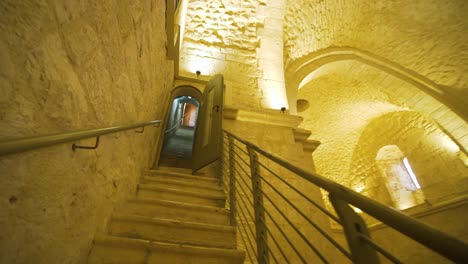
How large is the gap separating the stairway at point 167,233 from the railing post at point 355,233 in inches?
45.0

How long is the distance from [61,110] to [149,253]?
3.79 feet

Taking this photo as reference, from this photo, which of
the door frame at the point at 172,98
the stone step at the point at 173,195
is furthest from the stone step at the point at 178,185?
the door frame at the point at 172,98

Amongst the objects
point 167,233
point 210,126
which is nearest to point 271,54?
point 210,126

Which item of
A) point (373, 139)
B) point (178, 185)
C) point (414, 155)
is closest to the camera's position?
point (178, 185)

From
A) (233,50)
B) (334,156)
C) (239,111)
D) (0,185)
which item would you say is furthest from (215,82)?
(334,156)

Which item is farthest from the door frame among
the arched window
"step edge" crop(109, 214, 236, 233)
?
the arched window

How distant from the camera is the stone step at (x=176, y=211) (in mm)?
2006

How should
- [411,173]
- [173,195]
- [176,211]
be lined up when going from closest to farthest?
[176,211] → [173,195] → [411,173]

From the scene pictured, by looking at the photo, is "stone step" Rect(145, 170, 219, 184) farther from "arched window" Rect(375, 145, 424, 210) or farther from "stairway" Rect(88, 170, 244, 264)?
"arched window" Rect(375, 145, 424, 210)

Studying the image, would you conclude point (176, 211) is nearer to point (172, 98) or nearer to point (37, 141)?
point (37, 141)

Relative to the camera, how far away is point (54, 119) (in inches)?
35.3

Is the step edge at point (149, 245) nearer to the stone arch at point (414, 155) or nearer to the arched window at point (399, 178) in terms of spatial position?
the stone arch at point (414, 155)

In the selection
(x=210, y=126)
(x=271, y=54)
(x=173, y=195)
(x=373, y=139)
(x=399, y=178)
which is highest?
(x=271, y=54)

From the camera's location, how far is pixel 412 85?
18.3 feet
